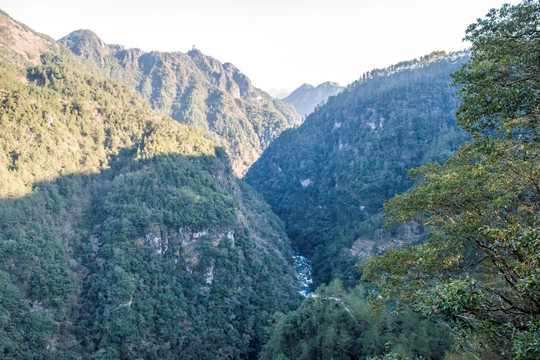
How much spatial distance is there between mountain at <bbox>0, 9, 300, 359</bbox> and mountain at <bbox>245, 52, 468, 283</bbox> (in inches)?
687

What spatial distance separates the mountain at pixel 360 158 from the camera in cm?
7250

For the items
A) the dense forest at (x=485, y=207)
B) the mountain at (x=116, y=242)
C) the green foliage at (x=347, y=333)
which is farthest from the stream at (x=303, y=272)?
the dense forest at (x=485, y=207)

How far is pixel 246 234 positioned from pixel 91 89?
→ 6288cm

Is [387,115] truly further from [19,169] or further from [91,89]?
[19,169]

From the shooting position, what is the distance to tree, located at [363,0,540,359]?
802 centimetres

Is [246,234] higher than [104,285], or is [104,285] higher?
[104,285]

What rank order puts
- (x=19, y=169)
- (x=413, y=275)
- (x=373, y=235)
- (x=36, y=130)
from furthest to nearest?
(x=373, y=235), (x=36, y=130), (x=19, y=169), (x=413, y=275)

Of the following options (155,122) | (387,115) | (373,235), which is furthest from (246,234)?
(387,115)

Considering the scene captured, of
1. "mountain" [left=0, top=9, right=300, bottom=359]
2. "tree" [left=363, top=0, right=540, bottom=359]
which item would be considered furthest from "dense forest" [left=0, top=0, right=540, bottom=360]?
"mountain" [left=0, top=9, right=300, bottom=359]

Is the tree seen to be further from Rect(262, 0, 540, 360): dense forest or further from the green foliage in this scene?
the green foliage

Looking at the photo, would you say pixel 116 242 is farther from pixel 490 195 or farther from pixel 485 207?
pixel 490 195

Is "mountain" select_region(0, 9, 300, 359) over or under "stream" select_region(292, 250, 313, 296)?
over

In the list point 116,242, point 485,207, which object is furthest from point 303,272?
point 485,207

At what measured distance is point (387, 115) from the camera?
10650cm
